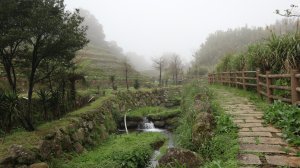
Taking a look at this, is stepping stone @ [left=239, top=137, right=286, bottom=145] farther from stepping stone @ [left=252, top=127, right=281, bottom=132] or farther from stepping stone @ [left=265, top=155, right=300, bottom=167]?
stepping stone @ [left=265, top=155, right=300, bottom=167]

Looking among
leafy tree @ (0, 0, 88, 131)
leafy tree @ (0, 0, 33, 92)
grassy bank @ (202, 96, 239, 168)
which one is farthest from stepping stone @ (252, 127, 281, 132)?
leafy tree @ (0, 0, 33, 92)

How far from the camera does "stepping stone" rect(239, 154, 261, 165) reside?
4.14 meters

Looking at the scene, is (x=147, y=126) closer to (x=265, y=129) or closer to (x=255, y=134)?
(x=265, y=129)

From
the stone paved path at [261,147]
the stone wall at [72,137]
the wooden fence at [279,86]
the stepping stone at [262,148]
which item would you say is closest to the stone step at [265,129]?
the stone paved path at [261,147]

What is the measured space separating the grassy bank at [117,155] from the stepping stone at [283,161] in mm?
4644

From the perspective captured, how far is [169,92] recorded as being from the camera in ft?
90.3

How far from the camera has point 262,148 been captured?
4.69m

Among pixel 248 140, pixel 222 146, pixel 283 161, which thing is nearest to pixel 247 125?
pixel 248 140

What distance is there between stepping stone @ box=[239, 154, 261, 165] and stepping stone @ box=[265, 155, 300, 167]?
0.17 metres

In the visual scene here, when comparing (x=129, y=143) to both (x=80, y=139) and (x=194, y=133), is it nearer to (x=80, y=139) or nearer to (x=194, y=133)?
(x=80, y=139)

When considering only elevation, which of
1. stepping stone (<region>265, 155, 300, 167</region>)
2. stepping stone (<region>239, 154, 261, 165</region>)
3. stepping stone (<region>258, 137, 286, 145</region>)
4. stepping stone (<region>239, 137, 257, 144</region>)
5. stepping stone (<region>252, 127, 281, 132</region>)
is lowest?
stepping stone (<region>239, 154, 261, 165</region>)

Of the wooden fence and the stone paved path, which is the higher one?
the wooden fence

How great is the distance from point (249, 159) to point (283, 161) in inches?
19.3

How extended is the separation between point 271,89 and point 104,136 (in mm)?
6591
